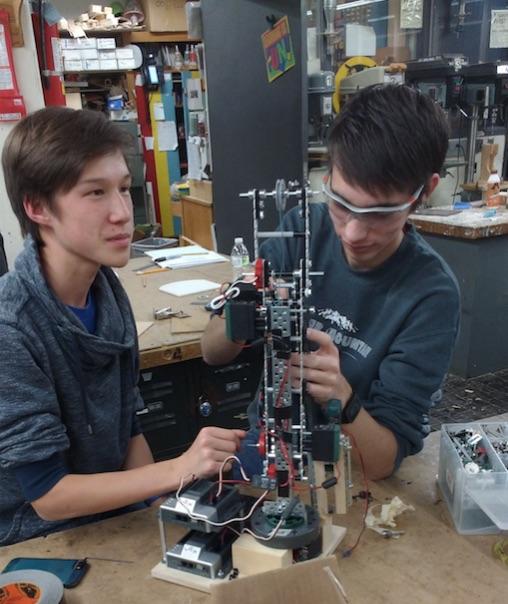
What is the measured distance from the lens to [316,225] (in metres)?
1.38

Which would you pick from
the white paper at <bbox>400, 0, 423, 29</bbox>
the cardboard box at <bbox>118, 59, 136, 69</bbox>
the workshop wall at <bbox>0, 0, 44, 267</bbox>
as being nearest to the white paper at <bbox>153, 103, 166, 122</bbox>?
the cardboard box at <bbox>118, 59, 136, 69</bbox>

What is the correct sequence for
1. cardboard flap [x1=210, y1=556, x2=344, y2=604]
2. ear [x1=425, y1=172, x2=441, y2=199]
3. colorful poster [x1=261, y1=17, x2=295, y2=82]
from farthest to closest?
colorful poster [x1=261, y1=17, x2=295, y2=82]
ear [x1=425, y1=172, x2=441, y2=199]
cardboard flap [x1=210, y1=556, x2=344, y2=604]

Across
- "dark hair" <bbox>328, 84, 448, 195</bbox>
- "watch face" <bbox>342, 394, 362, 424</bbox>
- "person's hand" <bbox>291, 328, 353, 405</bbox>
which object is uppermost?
"dark hair" <bbox>328, 84, 448, 195</bbox>

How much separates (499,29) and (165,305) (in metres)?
4.38

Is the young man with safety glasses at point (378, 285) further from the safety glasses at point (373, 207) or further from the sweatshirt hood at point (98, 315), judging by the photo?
the sweatshirt hood at point (98, 315)

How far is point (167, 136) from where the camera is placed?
6.30m

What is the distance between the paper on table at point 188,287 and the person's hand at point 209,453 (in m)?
1.36

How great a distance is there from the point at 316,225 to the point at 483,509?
0.71 m

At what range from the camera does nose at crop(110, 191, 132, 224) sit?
3.71 feet

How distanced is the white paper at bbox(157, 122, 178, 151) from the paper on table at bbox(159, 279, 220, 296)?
4.16 meters

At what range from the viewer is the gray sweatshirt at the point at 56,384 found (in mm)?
978

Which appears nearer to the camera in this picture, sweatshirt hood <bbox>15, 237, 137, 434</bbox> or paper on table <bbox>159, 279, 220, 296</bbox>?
sweatshirt hood <bbox>15, 237, 137, 434</bbox>

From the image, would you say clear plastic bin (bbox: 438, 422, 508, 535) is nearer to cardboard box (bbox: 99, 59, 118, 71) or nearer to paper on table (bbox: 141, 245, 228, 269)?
paper on table (bbox: 141, 245, 228, 269)

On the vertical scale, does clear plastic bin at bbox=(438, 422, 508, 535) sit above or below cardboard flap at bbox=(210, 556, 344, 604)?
below
